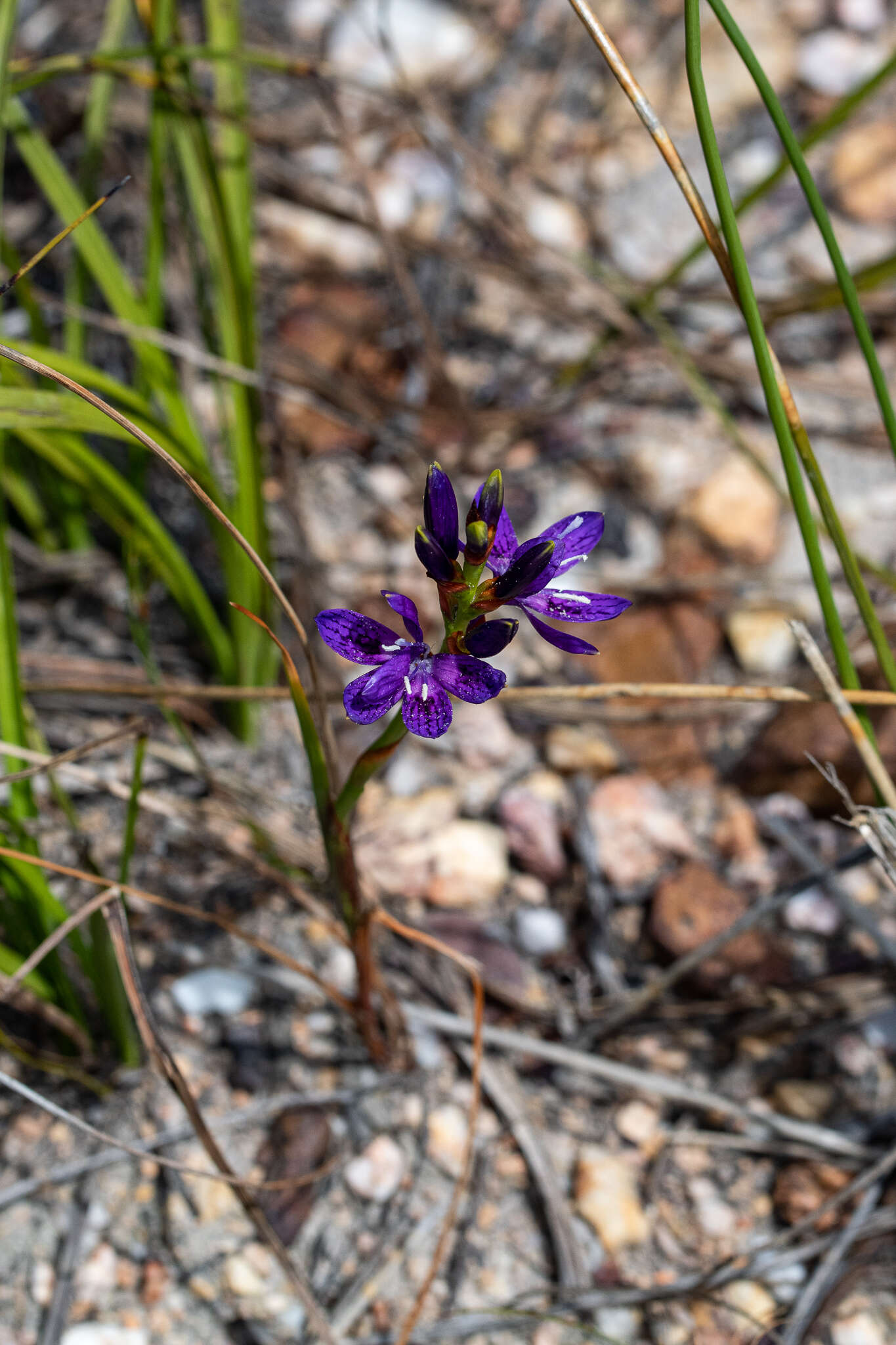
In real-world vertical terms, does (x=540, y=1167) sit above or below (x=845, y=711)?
below

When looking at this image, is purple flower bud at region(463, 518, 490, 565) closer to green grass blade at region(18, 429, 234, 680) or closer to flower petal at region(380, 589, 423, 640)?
flower petal at region(380, 589, 423, 640)

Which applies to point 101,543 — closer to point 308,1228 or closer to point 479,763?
point 479,763

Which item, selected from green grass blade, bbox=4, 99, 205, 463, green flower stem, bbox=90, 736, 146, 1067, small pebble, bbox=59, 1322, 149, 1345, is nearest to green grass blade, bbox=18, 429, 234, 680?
green grass blade, bbox=4, 99, 205, 463

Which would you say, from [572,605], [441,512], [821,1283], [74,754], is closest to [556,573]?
[572,605]

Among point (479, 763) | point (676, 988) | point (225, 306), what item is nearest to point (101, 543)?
point (225, 306)

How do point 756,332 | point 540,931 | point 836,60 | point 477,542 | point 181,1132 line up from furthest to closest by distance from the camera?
point 836,60, point 540,931, point 181,1132, point 756,332, point 477,542

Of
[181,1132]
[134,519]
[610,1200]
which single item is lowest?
[610,1200]

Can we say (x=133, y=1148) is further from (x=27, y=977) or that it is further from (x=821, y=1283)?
(x=821, y=1283)
